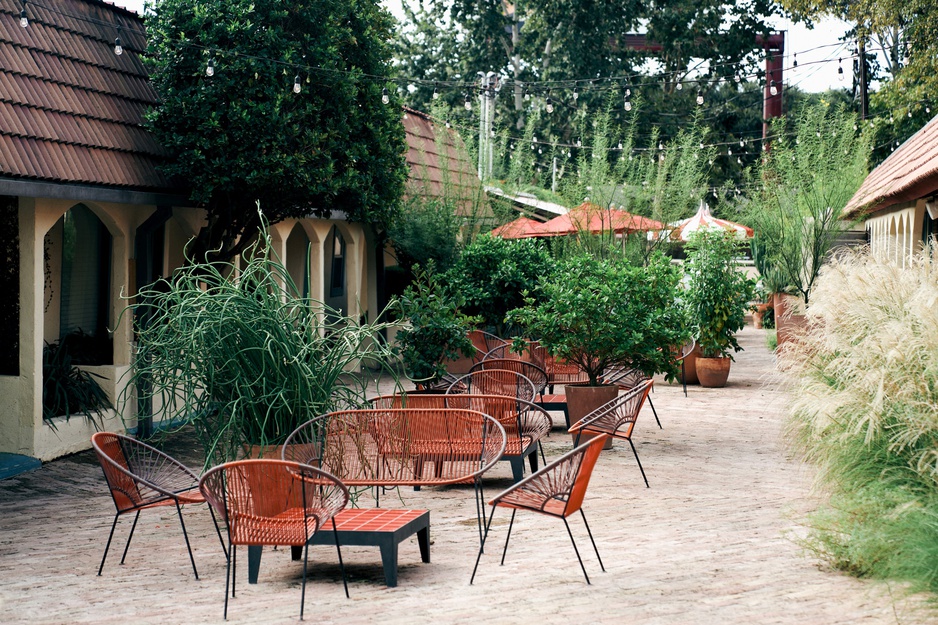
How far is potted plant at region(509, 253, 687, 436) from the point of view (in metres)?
10.1

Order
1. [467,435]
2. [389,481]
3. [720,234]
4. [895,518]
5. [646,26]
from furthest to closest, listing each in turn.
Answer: [646,26], [720,234], [467,435], [389,481], [895,518]

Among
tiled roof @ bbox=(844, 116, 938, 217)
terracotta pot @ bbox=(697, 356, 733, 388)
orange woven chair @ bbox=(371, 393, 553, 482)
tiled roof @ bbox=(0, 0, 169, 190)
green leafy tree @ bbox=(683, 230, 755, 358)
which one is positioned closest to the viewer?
orange woven chair @ bbox=(371, 393, 553, 482)

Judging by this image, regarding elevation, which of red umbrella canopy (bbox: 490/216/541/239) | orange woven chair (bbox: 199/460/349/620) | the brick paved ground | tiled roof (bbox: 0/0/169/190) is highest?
tiled roof (bbox: 0/0/169/190)

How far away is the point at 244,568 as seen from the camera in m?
6.13

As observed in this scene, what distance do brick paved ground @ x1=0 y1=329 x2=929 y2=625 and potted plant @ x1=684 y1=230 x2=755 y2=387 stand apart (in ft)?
19.5

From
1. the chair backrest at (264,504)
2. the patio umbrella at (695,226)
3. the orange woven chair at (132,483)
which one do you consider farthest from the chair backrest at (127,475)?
the patio umbrella at (695,226)

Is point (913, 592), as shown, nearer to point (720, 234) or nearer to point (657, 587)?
point (657, 587)

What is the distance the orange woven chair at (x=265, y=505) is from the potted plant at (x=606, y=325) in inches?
196

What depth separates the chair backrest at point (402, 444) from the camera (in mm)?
6895

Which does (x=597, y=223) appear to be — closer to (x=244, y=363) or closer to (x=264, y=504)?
(x=244, y=363)

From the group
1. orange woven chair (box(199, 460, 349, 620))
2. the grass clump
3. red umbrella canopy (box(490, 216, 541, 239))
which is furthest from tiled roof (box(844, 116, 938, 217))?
orange woven chair (box(199, 460, 349, 620))

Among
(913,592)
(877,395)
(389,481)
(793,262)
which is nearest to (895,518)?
(913,592)

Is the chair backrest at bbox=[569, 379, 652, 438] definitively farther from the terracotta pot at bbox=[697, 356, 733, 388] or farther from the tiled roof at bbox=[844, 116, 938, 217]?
the terracotta pot at bbox=[697, 356, 733, 388]

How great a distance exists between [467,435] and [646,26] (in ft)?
99.2
